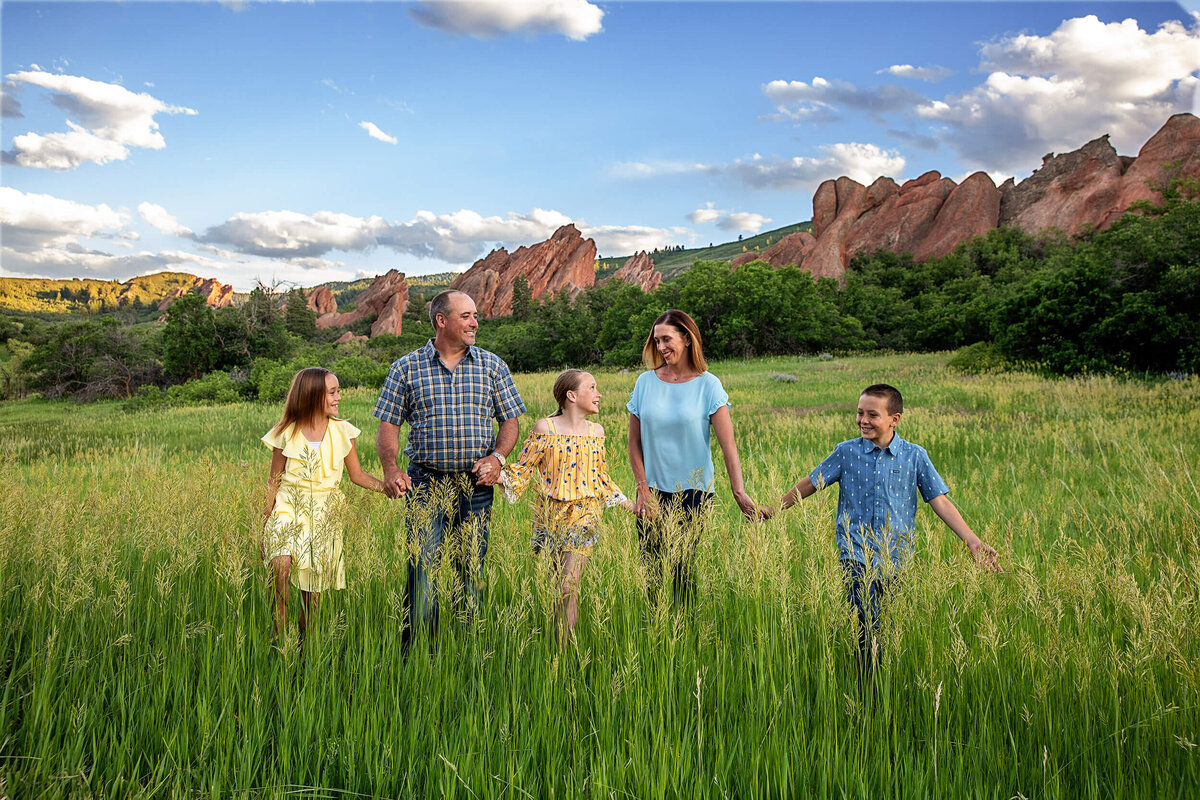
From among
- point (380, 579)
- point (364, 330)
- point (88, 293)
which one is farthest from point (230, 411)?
point (88, 293)

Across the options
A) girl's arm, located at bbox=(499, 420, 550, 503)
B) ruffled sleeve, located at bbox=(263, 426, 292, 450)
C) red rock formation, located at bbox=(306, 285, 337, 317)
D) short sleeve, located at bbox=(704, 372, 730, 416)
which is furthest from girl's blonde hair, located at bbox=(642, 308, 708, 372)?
red rock formation, located at bbox=(306, 285, 337, 317)

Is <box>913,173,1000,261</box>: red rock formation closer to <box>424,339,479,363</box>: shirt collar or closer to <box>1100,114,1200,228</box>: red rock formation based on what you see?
<box>1100,114,1200,228</box>: red rock formation

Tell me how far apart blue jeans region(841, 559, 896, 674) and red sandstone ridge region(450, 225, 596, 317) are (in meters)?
116

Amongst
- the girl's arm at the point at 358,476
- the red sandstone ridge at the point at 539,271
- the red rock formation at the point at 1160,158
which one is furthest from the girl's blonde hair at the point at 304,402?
the red sandstone ridge at the point at 539,271

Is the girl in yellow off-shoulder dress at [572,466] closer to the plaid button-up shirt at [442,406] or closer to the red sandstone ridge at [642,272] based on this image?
the plaid button-up shirt at [442,406]

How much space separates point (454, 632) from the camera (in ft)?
9.98

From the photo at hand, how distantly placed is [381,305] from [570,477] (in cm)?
11559

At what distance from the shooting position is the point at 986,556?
2.90 m

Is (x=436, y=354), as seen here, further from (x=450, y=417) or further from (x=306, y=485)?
(x=306, y=485)

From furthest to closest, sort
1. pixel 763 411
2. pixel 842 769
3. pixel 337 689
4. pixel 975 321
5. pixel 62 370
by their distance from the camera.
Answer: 1. pixel 975 321
2. pixel 62 370
3. pixel 763 411
4. pixel 337 689
5. pixel 842 769

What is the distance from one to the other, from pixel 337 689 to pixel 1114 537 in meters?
6.21

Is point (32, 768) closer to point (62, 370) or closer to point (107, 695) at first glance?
point (107, 695)

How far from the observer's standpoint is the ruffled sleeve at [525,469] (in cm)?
383

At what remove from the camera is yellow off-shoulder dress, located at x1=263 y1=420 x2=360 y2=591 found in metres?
3.04
